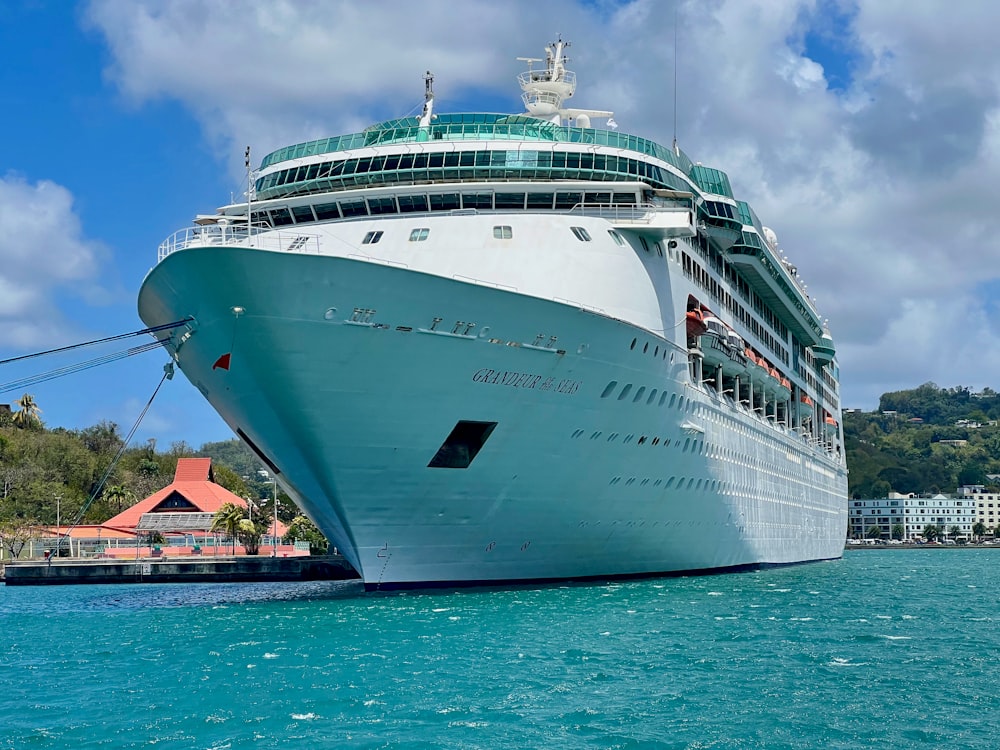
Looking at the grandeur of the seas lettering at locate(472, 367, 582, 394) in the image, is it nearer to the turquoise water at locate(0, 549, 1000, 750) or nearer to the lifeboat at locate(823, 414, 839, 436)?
the turquoise water at locate(0, 549, 1000, 750)

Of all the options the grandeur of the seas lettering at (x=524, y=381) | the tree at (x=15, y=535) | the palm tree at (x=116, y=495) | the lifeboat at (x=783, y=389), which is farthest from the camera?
the palm tree at (x=116, y=495)

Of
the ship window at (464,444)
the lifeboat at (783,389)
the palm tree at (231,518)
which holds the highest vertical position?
the lifeboat at (783,389)

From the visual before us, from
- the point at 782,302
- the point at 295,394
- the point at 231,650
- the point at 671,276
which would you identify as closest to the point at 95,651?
the point at 231,650

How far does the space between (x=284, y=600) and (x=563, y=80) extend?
19654 millimetres

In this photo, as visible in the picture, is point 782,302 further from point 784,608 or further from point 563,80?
point 784,608

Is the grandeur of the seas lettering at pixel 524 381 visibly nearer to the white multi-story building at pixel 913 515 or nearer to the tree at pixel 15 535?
the tree at pixel 15 535

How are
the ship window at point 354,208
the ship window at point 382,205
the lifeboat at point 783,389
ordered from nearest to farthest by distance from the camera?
the ship window at point 382,205, the ship window at point 354,208, the lifeboat at point 783,389

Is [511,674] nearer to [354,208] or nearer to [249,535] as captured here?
[354,208]

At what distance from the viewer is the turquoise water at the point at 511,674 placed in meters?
13.6

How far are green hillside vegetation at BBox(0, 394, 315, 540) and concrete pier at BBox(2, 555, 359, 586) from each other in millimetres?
6397

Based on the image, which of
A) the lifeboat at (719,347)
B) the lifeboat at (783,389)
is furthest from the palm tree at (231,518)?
the lifeboat at (719,347)

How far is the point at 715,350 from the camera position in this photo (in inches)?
1378

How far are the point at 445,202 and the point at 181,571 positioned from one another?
26531 mm

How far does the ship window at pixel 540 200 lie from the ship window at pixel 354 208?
4154 mm
